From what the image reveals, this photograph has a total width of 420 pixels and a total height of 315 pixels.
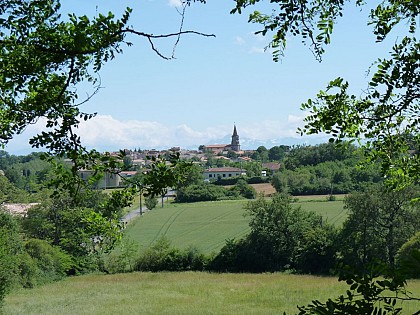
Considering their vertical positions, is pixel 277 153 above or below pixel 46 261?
above

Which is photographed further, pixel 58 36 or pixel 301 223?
pixel 301 223

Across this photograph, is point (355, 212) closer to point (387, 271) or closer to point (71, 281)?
point (71, 281)

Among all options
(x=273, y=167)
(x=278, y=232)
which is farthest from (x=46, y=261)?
(x=273, y=167)

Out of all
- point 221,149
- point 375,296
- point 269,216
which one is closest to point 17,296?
point 269,216

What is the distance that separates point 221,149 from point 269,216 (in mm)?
132172

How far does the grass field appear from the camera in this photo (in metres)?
18.8

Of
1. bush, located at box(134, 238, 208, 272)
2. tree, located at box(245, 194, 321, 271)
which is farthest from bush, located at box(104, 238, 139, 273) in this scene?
tree, located at box(245, 194, 321, 271)

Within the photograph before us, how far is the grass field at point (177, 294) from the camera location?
742 inches

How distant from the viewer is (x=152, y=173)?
301 centimetres

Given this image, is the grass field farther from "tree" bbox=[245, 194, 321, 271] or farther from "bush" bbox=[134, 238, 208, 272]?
"tree" bbox=[245, 194, 321, 271]

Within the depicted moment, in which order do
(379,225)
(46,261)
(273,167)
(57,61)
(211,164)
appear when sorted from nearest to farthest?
(57,61)
(379,225)
(46,261)
(273,167)
(211,164)

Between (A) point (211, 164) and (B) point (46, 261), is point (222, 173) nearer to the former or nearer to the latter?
(A) point (211, 164)

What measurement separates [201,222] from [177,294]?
23509 mm

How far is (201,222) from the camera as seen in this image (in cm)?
4572
